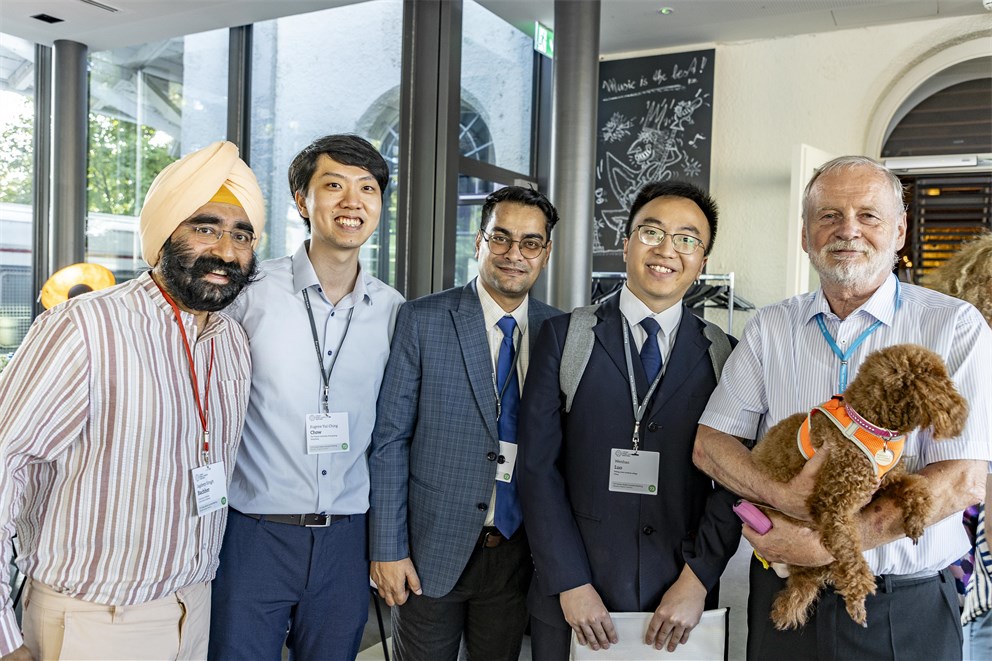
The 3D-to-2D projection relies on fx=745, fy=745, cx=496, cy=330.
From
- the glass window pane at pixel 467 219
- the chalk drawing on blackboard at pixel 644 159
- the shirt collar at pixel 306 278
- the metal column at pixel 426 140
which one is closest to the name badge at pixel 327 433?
the shirt collar at pixel 306 278

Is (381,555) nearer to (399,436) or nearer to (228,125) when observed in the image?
(399,436)

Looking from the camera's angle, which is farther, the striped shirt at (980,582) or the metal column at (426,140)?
the metal column at (426,140)

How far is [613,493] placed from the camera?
1919 millimetres

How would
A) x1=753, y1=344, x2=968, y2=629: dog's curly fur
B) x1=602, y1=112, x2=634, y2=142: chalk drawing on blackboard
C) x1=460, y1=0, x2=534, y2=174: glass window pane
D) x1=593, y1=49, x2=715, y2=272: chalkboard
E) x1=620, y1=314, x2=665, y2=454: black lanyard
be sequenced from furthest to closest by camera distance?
x1=602, y1=112, x2=634, y2=142: chalk drawing on blackboard < x1=593, y1=49, x2=715, y2=272: chalkboard < x1=460, y1=0, x2=534, y2=174: glass window pane < x1=620, y1=314, x2=665, y2=454: black lanyard < x1=753, y1=344, x2=968, y2=629: dog's curly fur

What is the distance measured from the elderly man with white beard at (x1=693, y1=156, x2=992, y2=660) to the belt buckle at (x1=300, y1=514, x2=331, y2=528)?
979 mm

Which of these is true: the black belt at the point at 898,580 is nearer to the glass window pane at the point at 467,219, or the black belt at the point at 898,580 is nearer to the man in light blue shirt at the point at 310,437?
the man in light blue shirt at the point at 310,437

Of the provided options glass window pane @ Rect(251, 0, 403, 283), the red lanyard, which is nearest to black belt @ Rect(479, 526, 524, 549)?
the red lanyard

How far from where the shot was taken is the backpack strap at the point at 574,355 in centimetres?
196

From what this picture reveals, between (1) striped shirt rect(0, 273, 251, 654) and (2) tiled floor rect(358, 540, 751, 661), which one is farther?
(2) tiled floor rect(358, 540, 751, 661)

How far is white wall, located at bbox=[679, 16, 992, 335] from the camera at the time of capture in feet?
19.0

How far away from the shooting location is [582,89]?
4594 mm

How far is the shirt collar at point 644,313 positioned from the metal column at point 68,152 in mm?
4142

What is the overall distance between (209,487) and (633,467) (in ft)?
3.37

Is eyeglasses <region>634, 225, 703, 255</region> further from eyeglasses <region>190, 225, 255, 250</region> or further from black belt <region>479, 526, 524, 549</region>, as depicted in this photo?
eyeglasses <region>190, 225, 255, 250</region>
